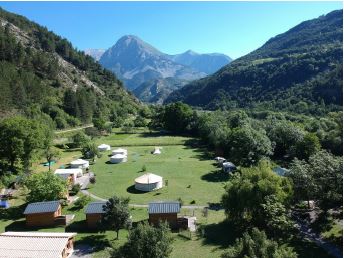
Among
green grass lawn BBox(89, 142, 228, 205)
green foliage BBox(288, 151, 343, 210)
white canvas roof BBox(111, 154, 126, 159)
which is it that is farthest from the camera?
white canvas roof BBox(111, 154, 126, 159)

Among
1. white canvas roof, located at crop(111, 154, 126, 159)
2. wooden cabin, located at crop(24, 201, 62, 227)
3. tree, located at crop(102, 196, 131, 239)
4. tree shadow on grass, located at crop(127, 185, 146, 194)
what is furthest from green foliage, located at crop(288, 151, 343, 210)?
white canvas roof, located at crop(111, 154, 126, 159)

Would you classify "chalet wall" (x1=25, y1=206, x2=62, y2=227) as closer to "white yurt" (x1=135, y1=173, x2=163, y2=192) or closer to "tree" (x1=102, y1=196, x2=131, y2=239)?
"tree" (x1=102, y1=196, x2=131, y2=239)

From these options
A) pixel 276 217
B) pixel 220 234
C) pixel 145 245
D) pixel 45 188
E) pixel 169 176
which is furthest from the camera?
pixel 169 176

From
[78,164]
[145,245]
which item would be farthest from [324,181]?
[78,164]

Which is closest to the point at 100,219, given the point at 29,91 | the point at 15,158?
the point at 15,158

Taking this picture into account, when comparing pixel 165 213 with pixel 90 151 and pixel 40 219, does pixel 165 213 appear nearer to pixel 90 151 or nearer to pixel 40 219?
pixel 40 219
